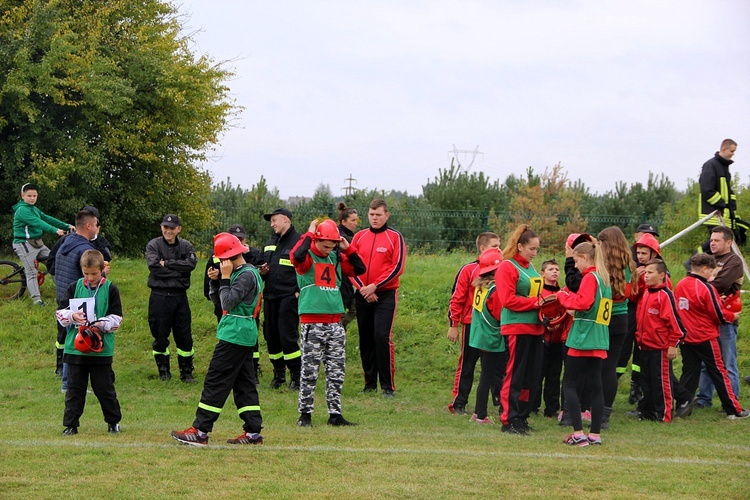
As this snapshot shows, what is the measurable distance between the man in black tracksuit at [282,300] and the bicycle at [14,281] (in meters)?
6.13

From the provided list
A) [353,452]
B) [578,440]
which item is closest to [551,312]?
[578,440]

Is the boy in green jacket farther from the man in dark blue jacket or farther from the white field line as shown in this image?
the white field line

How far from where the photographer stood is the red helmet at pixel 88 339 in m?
8.31

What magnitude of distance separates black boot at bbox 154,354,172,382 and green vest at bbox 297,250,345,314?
368 centimetres

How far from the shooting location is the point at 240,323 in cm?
811

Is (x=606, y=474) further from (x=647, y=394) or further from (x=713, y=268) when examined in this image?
(x=713, y=268)

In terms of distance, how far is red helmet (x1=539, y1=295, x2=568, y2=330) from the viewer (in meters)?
9.18

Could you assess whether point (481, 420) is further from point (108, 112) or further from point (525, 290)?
point (108, 112)

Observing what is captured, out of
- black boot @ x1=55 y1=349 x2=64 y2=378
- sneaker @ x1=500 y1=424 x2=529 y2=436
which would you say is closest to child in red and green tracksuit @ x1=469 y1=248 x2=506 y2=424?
sneaker @ x1=500 y1=424 x2=529 y2=436

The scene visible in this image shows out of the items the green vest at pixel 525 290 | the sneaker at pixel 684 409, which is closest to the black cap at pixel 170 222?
the green vest at pixel 525 290

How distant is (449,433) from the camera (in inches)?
361

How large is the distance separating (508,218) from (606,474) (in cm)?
1797

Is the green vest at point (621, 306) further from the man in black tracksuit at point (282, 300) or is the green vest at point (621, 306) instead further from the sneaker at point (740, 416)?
the man in black tracksuit at point (282, 300)

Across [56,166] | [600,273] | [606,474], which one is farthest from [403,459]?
[56,166]
